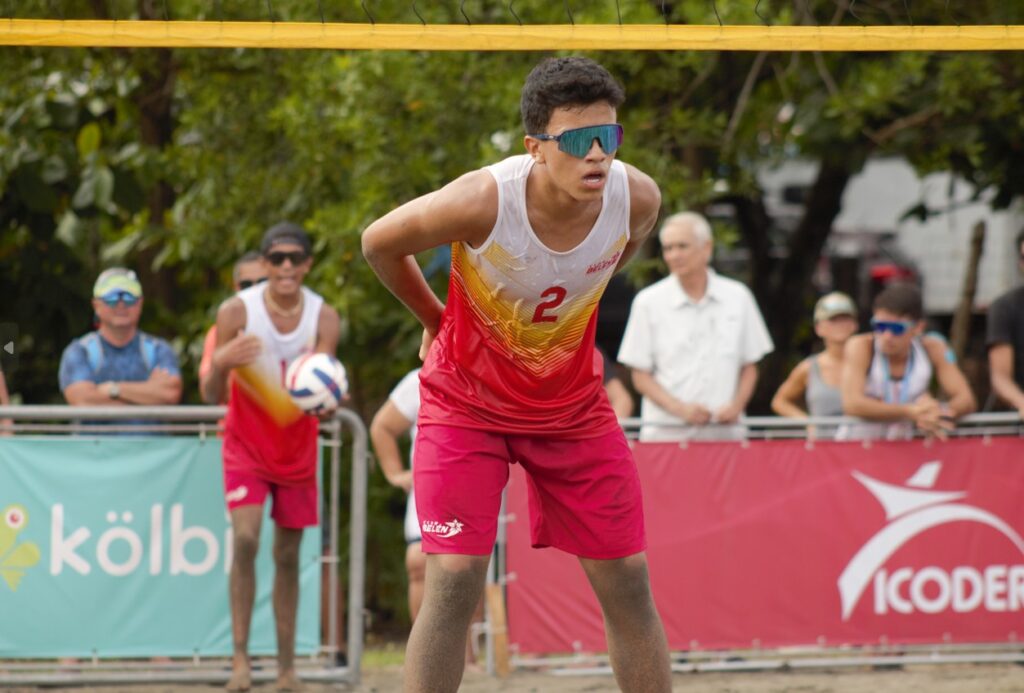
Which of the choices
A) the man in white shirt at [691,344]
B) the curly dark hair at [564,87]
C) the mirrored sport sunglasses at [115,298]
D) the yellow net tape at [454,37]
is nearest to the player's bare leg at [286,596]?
the mirrored sport sunglasses at [115,298]

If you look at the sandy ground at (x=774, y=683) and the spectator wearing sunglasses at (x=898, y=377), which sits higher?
the spectator wearing sunglasses at (x=898, y=377)

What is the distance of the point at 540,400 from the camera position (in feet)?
15.3

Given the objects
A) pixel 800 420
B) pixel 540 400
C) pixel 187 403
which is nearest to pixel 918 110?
pixel 800 420

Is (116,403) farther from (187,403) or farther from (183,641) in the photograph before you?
(187,403)

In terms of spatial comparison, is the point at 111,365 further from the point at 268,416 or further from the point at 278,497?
the point at 278,497

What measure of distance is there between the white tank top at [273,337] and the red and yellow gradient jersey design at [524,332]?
2697 millimetres

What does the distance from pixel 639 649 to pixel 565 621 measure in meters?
3.24

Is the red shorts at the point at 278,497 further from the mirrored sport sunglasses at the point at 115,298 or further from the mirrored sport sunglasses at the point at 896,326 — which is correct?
the mirrored sport sunglasses at the point at 896,326

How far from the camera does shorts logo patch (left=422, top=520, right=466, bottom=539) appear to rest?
14.7 ft

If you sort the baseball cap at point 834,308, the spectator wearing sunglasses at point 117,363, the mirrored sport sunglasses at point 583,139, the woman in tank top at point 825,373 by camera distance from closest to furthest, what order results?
1. the mirrored sport sunglasses at point 583,139
2. the spectator wearing sunglasses at point 117,363
3. the woman in tank top at point 825,373
4. the baseball cap at point 834,308

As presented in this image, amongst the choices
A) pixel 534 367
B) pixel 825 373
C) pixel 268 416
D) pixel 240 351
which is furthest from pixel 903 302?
pixel 534 367

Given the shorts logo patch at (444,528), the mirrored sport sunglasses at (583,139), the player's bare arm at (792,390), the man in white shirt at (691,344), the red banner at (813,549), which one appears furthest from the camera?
the player's bare arm at (792,390)

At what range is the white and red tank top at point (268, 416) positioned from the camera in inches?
284

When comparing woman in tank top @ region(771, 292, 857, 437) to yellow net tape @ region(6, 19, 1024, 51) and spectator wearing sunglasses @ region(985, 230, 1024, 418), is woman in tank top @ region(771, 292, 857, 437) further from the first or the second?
yellow net tape @ region(6, 19, 1024, 51)
